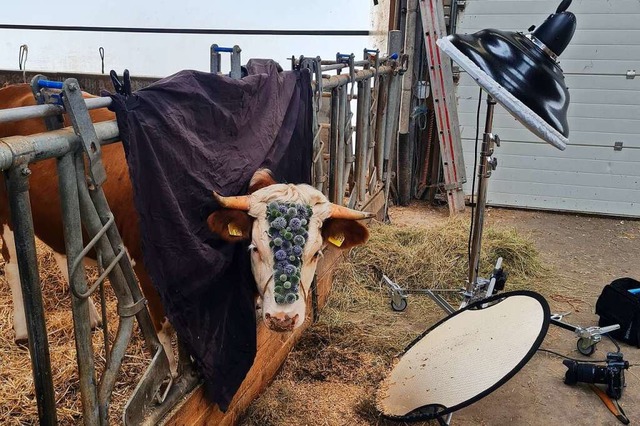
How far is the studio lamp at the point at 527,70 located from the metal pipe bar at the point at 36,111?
1.22 m

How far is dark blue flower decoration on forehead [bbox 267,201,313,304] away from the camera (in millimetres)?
1877

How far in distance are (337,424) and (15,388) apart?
1.44 meters

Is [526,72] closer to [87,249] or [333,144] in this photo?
[87,249]

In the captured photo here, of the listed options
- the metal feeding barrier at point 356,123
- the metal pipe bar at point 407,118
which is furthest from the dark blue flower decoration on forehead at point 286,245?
the metal pipe bar at point 407,118

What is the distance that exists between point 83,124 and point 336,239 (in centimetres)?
110

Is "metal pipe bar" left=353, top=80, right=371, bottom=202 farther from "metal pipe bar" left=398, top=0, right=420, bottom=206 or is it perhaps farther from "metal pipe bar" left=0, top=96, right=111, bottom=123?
"metal pipe bar" left=0, top=96, right=111, bottom=123

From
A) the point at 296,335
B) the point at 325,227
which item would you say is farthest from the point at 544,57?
the point at 296,335

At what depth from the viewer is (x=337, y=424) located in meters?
2.46

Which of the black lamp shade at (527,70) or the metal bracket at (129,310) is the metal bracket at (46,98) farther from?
the black lamp shade at (527,70)

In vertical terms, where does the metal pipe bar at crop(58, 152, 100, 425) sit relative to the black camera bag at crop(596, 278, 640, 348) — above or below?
above

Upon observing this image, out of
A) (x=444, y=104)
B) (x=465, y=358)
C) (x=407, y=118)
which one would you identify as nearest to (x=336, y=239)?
(x=465, y=358)

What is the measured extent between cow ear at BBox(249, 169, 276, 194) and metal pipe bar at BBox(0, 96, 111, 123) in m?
0.80

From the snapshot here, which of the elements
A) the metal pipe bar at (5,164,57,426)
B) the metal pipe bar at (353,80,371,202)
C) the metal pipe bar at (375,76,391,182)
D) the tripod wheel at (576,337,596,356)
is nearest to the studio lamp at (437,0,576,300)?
the metal pipe bar at (5,164,57,426)

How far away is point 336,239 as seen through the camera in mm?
2188
